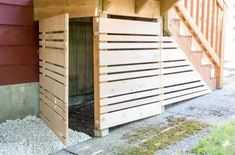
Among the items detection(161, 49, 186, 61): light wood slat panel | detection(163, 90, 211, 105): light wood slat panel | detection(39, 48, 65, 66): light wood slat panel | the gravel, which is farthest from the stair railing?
the gravel

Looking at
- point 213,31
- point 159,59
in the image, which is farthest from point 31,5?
point 213,31

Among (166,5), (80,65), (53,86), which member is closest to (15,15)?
(53,86)

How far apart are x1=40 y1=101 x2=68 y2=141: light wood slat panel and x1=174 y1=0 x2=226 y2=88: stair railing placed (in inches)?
109

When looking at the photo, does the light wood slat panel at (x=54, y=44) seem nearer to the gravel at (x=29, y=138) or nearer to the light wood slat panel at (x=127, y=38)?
the light wood slat panel at (x=127, y=38)

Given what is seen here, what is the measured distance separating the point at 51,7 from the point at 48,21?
331mm

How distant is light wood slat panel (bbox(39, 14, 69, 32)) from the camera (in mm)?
3230

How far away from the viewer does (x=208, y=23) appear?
6.03 meters

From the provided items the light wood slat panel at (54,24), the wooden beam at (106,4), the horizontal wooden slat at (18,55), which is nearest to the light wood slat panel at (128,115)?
the light wood slat panel at (54,24)

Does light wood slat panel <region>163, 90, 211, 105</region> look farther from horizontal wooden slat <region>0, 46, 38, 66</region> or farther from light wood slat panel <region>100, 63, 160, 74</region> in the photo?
horizontal wooden slat <region>0, 46, 38, 66</region>

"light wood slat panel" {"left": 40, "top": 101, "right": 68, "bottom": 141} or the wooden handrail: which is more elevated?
the wooden handrail

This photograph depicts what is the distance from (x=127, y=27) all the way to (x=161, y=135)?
1.45 meters

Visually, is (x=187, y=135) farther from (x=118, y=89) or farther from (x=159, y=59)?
(x=159, y=59)

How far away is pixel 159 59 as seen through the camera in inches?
181

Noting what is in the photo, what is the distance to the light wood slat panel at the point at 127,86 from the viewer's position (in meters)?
3.70
